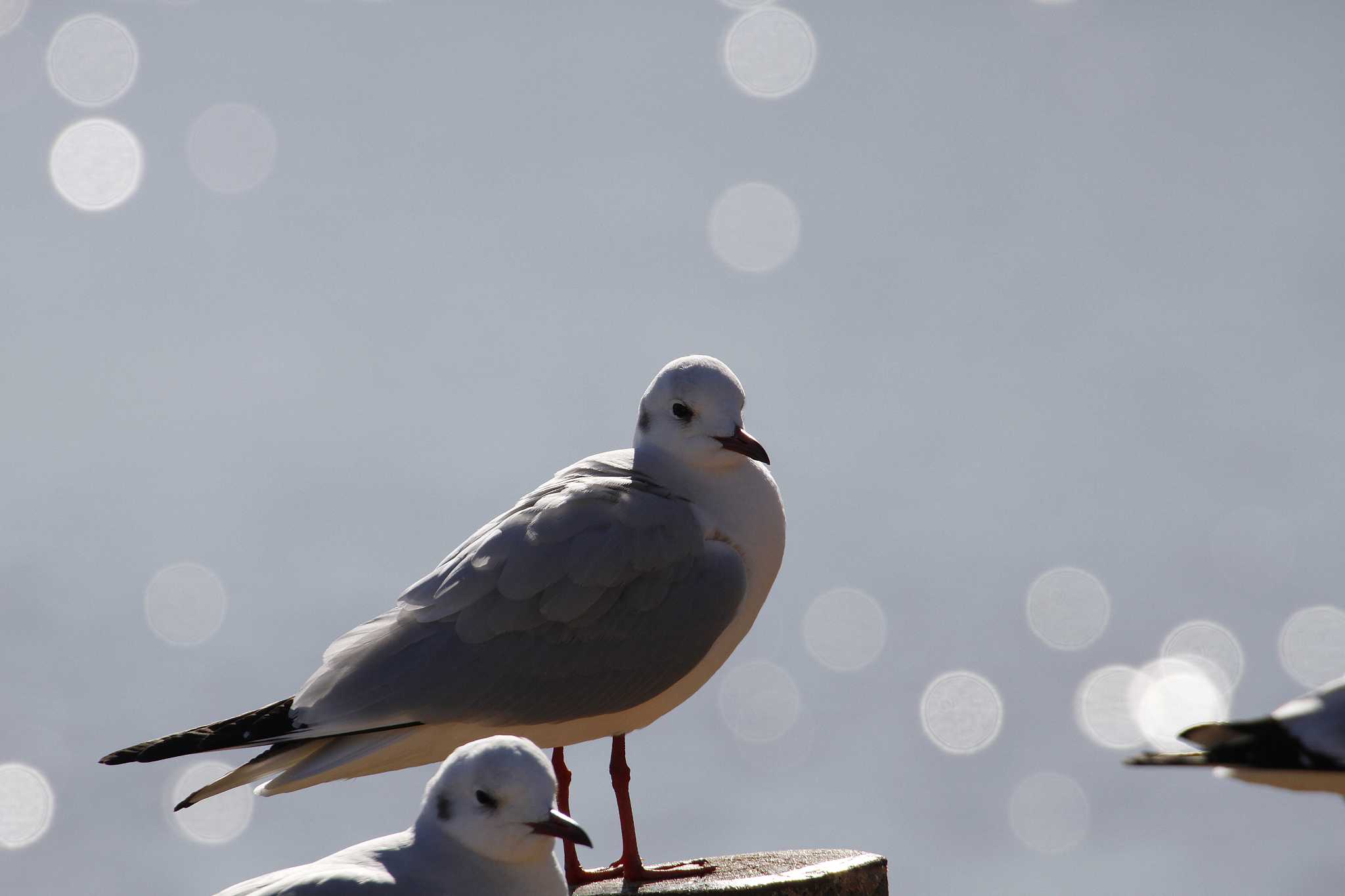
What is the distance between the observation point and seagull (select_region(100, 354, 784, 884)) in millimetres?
5434

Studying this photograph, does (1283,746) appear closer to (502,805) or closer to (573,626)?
(502,805)

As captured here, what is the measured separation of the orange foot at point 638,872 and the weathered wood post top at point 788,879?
5 cm

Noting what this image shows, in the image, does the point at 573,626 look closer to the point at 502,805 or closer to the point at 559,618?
the point at 559,618

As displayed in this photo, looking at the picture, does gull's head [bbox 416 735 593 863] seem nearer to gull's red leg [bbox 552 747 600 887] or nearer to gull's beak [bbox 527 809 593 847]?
gull's beak [bbox 527 809 593 847]

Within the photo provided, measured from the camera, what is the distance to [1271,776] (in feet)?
14.1

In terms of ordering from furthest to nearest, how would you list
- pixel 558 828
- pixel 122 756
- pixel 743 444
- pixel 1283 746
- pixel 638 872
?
pixel 743 444, pixel 638 872, pixel 122 756, pixel 558 828, pixel 1283 746

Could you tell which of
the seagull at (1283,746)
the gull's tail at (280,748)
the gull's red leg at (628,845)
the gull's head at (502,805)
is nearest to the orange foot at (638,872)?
the gull's red leg at (628,845)

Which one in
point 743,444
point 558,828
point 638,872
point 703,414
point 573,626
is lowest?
point 638,872

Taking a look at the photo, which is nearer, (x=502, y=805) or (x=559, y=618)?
(x=502, y=805)

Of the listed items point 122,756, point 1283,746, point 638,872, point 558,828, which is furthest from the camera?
point 638,872

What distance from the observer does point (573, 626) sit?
18.9 feet

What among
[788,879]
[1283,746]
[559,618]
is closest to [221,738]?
[559,618]

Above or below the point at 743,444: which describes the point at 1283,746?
below

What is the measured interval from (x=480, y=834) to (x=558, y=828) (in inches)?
8.3
